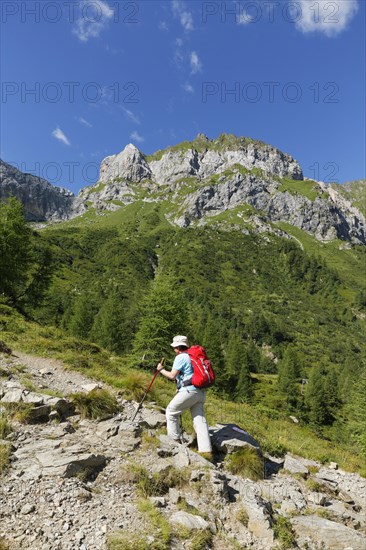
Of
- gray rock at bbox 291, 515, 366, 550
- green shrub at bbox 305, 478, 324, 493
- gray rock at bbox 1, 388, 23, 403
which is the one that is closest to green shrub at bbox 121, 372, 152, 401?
gray rock at bbox 1, 388, 23, 403

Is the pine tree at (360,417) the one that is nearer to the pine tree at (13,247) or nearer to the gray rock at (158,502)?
the gray rock at (158,502)

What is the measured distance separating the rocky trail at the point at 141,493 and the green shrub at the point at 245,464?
0.68ft

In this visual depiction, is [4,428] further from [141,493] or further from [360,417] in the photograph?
[360,417]

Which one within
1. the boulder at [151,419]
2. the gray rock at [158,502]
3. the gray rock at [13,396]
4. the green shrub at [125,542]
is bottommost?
the gray rock at [158,502]

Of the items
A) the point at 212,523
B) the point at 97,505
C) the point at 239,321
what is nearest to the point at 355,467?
the point at 212,523

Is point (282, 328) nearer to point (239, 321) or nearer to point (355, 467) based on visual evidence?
point (239, 321)

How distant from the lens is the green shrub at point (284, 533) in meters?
6.99

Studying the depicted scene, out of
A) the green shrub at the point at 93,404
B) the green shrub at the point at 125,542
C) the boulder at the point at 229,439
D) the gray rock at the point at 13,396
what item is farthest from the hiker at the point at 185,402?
the gray rock at the point at 13,396

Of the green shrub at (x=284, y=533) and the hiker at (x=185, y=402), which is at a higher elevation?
the hiker at (x=185, y=402)

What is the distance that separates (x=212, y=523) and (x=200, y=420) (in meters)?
2.87

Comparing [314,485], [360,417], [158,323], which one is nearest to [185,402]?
[314,485]

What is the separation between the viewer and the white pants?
939 centimetres

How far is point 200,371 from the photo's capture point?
30.8 feet

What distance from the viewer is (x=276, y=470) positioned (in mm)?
10750
